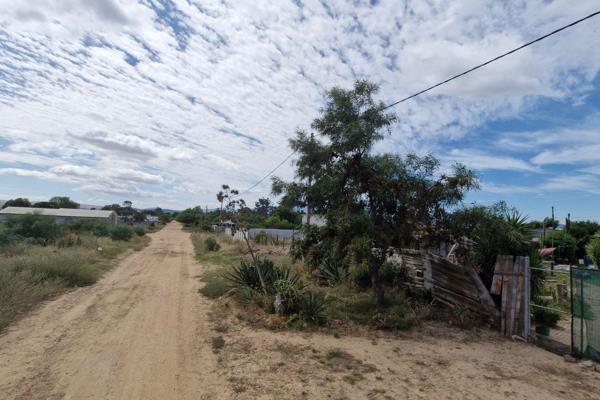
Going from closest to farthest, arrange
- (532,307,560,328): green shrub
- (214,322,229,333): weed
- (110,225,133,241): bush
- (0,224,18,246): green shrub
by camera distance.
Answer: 1. (214,322,229,333): weed
2. (532,307,560,328): green shrub
3. (0,224,18,246): green shrub
4. (110,225,133,241): bush

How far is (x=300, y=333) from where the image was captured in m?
7.36

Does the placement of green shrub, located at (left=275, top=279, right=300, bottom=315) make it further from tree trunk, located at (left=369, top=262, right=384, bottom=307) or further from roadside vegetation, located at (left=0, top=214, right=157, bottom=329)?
roadside vegetation, located at (left=0, top=214, right=157, bottom=329)

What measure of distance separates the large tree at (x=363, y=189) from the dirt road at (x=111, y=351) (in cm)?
353

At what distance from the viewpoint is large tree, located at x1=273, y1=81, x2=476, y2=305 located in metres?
8.13

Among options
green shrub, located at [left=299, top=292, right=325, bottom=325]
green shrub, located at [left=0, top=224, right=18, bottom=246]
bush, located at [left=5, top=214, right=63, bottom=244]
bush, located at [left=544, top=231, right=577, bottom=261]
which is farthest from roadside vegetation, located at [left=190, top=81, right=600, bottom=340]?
bush, located at [left=544, top=231, right=577, bottom=261]

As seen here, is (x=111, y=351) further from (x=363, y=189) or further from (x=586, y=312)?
(x=586, y=312)

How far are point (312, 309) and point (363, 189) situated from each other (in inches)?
113

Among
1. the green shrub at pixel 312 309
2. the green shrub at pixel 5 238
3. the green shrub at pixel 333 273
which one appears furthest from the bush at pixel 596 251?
the green shrub at pixel 5 238

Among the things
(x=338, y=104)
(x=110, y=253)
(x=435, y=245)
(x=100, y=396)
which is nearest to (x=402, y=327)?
(x=435, y=245)

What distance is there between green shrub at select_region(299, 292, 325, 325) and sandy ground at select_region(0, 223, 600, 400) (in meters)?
0.68

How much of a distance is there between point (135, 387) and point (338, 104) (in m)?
6.78

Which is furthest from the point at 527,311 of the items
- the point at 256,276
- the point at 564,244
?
the point at 564,244

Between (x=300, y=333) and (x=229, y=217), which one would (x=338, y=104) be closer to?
(x=229, y=217)

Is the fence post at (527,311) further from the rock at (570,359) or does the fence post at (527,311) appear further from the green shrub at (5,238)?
the green shrub at (5,238)
